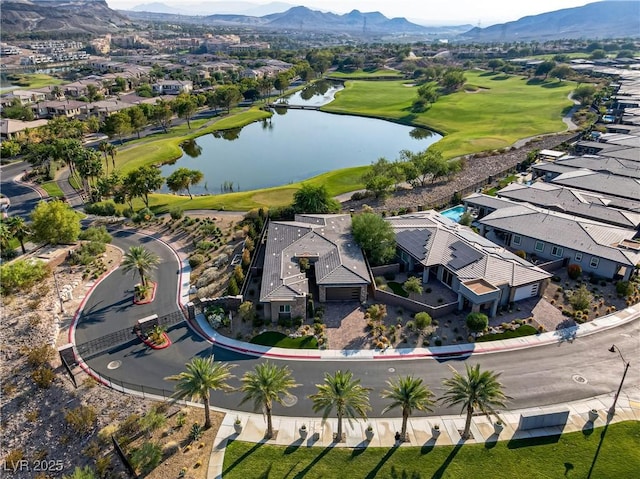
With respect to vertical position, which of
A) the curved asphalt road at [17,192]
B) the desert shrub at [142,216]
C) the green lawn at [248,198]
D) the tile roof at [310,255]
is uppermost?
the tile roof at [310,255]

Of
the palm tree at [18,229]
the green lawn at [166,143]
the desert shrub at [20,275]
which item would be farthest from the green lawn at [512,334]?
the green lawn at [166,143]

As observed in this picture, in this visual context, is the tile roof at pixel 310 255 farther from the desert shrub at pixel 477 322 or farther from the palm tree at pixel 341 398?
the palm tree at pixel 341 398

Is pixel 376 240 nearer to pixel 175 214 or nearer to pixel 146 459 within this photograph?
pixel 175 214

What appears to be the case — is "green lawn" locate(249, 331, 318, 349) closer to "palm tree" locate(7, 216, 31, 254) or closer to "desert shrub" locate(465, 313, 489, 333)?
"desert shrub" locate(465, 313, 489, 333)

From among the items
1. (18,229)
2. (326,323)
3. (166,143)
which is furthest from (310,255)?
(166,143)

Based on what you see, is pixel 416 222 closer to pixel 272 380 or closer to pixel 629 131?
pixel 272 380
